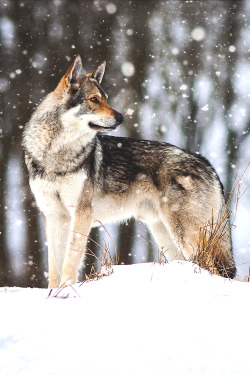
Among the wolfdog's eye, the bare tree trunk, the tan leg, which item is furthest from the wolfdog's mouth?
the bare tree trunk

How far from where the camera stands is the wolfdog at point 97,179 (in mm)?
4023

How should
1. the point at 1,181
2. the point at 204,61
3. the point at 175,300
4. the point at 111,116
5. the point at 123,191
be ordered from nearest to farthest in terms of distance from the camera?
the point at 175,300 < the point at 111,116 < the point at 123,191 < the point at 1,181 < the point at 204,61

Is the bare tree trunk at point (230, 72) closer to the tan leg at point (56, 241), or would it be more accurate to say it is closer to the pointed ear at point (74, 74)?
the tan leg at point (56, 241)

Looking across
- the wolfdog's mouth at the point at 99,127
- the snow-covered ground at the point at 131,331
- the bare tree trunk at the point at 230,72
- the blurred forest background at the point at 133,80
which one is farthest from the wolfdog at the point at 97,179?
the bare tree trunk at the point at 230,72

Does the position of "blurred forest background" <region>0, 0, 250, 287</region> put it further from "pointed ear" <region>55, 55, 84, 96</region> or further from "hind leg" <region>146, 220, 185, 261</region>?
"pointed ear" <region>55, 55, 84, 96</region>

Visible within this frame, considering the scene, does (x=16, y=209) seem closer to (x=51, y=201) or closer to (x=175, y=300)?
(x=51, y=201)

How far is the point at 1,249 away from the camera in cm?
674

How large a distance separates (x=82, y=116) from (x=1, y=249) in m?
3.65

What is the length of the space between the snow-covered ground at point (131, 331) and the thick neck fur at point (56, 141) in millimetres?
2063

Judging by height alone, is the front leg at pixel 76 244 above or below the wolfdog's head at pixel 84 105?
below

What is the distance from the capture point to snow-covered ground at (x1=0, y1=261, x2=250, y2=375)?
147cm

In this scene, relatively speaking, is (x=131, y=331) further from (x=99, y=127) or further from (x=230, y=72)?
(x=230, y=72)

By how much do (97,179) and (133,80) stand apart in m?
3.43

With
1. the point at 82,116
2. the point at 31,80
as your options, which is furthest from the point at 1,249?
the point at 82,116
